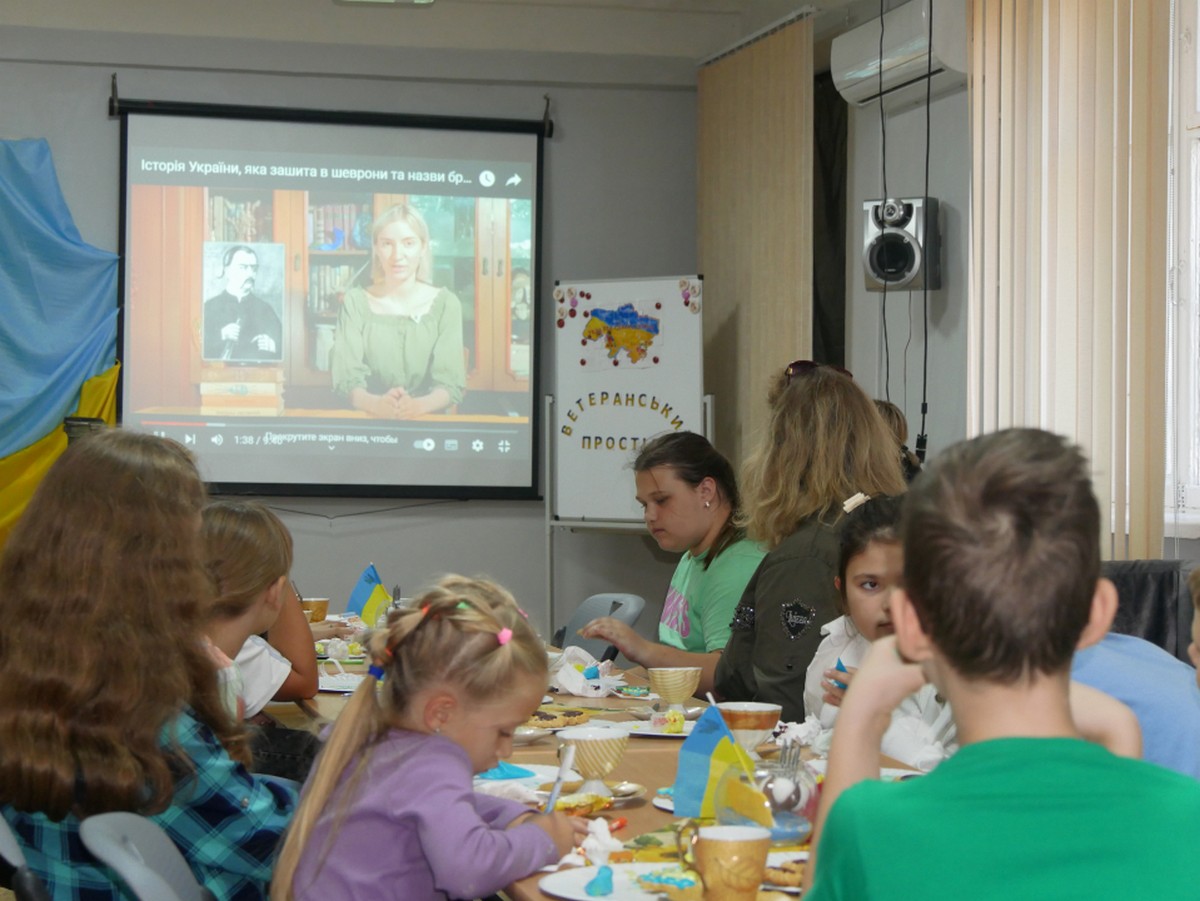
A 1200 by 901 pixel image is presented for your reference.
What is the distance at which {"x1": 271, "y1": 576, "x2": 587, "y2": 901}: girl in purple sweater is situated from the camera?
1.59m

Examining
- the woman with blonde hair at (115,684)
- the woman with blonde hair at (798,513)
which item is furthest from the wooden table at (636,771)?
the woman with blonde hair at (115,684)

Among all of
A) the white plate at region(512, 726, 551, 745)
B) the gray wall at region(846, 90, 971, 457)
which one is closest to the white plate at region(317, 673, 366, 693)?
the white plate at region(512, 726, 551, 745)

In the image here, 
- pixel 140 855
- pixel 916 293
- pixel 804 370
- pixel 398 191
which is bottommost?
pixel 140 855

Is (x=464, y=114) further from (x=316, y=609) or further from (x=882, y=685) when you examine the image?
(x=882, y=685)

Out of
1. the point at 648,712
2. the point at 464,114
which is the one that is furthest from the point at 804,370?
the point at 464,114

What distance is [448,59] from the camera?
6.41 metres

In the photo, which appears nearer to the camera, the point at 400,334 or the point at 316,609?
the point at 316,609

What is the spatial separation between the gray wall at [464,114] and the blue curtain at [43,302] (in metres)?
0.14

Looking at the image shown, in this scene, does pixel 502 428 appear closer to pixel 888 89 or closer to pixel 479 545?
pixel 479 545

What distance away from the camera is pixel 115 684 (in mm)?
1775

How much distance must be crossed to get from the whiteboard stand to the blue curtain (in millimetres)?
1983

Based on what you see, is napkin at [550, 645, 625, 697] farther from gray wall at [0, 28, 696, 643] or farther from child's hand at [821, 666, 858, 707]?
gray wall at [0, 28, 696, 643]

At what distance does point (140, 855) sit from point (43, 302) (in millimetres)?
4960

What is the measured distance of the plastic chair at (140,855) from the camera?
1376mm
